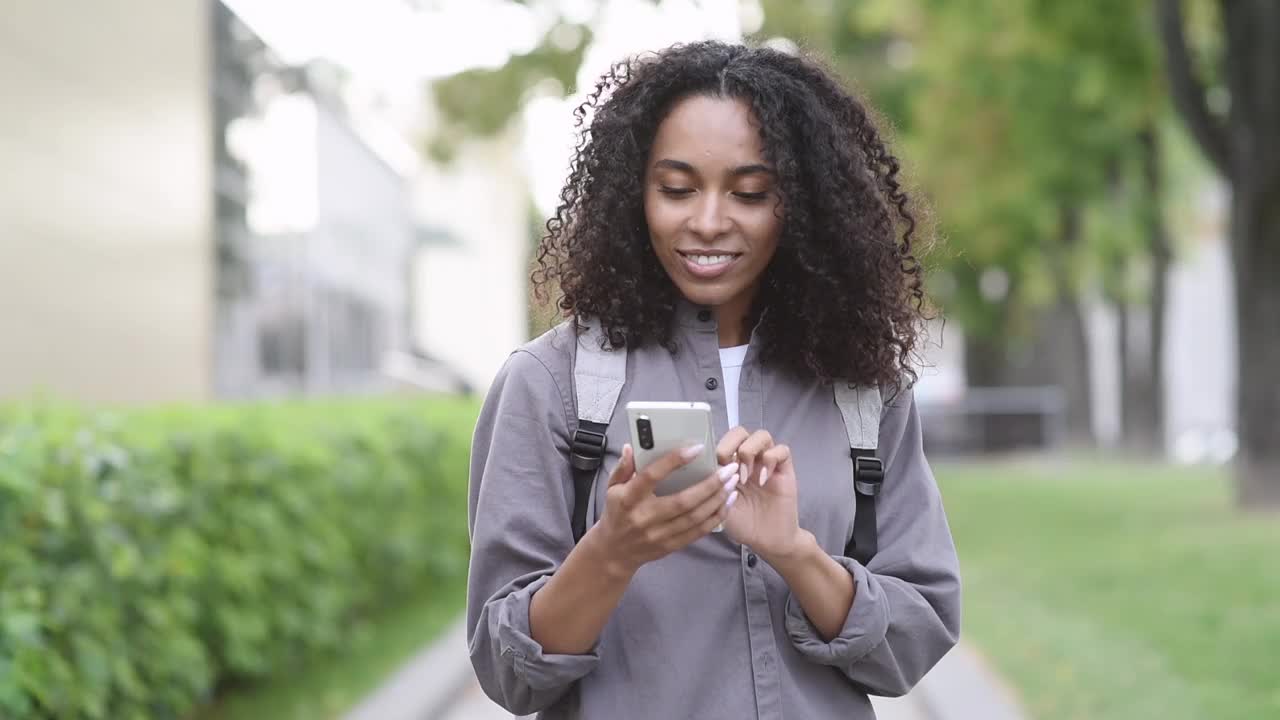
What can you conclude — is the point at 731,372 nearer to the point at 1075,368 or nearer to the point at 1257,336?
the point at 1257,336

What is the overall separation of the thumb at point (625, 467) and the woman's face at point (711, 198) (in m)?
0.41

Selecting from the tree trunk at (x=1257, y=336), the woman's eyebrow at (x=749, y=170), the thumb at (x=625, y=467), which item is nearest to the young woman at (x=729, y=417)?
the woman's eyebrow at (x=749, y=170)

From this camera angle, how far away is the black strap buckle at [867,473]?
234cm

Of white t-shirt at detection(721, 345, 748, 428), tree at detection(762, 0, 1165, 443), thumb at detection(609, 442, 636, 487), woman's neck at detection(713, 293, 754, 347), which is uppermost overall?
tree at detection(762, 0, 1165, 443)

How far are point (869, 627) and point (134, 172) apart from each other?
10.1 m

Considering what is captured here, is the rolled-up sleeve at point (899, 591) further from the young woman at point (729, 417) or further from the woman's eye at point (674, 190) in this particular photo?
the woman's eye at point (674, 190)

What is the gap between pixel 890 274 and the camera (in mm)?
2486

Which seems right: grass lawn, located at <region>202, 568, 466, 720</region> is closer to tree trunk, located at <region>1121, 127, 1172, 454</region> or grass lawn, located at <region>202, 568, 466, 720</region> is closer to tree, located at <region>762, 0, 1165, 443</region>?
tree, located at <region>762, 0, 1165, 443</region>

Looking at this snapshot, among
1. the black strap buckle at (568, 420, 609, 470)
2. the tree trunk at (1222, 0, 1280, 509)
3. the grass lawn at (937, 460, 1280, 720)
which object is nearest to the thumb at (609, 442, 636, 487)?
the black strap buckle at (568, 420, 609, 470)

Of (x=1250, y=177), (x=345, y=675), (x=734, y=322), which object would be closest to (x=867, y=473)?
(x=734, y=322)

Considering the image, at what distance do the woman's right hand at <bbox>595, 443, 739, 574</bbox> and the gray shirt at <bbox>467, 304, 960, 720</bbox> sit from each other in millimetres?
214

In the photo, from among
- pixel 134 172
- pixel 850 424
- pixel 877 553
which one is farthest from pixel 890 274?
pixel 134 172

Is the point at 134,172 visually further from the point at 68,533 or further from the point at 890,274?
the point at 890,274

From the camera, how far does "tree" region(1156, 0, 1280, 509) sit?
41.8ft
